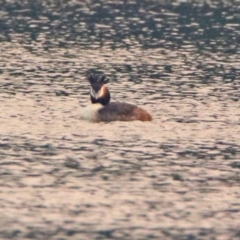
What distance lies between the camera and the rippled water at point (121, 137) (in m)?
18.8

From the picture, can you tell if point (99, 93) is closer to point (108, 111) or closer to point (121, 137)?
point (108, 111)

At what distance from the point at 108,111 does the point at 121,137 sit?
6.44 feet

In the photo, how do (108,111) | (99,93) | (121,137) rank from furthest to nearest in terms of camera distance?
(99,93) < (108,111) < (121,137)

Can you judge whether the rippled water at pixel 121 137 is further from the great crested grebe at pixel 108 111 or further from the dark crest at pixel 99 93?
the dark crest at pixel 99 93

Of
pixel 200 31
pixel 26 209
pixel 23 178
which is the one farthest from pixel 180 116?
pixel 200 31

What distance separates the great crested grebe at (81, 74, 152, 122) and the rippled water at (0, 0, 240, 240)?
0.57ft

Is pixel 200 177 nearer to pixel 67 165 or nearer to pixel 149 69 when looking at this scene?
pixel 67 165

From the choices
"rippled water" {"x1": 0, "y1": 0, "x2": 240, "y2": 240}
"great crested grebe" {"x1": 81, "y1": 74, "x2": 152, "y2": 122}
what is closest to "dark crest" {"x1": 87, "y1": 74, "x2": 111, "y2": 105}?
"great crested grebe" {"x1": 81, "y1": 74, "x2": 152, "y2": 122}

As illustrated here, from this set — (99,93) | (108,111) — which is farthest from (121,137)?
(99,93)

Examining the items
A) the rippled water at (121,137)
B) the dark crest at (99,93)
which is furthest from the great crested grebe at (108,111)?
the rippled water at (121,137)

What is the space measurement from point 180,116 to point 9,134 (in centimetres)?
395

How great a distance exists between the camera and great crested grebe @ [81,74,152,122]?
85.4 feet

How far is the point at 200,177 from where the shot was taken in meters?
21.3

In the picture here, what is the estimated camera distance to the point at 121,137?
24594 millimetres
